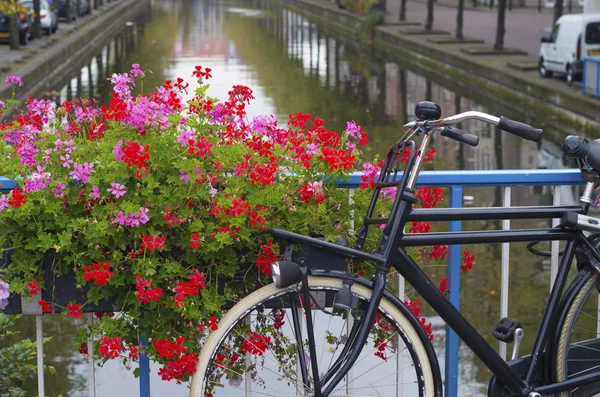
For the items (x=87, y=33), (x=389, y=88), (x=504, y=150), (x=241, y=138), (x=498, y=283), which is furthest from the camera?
(x=87, y=33)

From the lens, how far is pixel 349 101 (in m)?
20.9

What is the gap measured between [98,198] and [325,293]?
87cm

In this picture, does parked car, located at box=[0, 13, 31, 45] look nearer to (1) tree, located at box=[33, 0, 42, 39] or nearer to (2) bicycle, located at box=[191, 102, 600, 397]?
(1) tree, located at box=[33, 0, 42, 39]

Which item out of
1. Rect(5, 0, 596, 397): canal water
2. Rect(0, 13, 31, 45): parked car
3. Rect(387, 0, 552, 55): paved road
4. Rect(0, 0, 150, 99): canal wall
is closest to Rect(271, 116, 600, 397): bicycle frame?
Rect(5, 0, 596, 397): canal water

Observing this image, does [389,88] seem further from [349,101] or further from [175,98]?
[175,98]

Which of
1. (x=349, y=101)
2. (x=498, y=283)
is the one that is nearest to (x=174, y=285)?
(x=498, y=283)

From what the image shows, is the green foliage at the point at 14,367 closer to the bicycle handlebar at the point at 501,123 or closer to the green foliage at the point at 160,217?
the green foliage at the point at 160,217

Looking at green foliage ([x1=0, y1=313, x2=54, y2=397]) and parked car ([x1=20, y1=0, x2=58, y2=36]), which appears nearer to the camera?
green foliage ([x1=0, y1=313, x2=54, y2=397])

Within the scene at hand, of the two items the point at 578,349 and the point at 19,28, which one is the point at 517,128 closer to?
the point at 578,349

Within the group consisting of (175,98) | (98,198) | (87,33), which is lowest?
(87,33)

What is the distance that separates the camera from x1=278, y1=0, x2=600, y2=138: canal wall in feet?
59.0

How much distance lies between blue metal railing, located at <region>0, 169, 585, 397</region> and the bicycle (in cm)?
18

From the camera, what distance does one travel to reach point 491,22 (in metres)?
46.6

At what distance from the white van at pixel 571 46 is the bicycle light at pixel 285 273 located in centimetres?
1834
